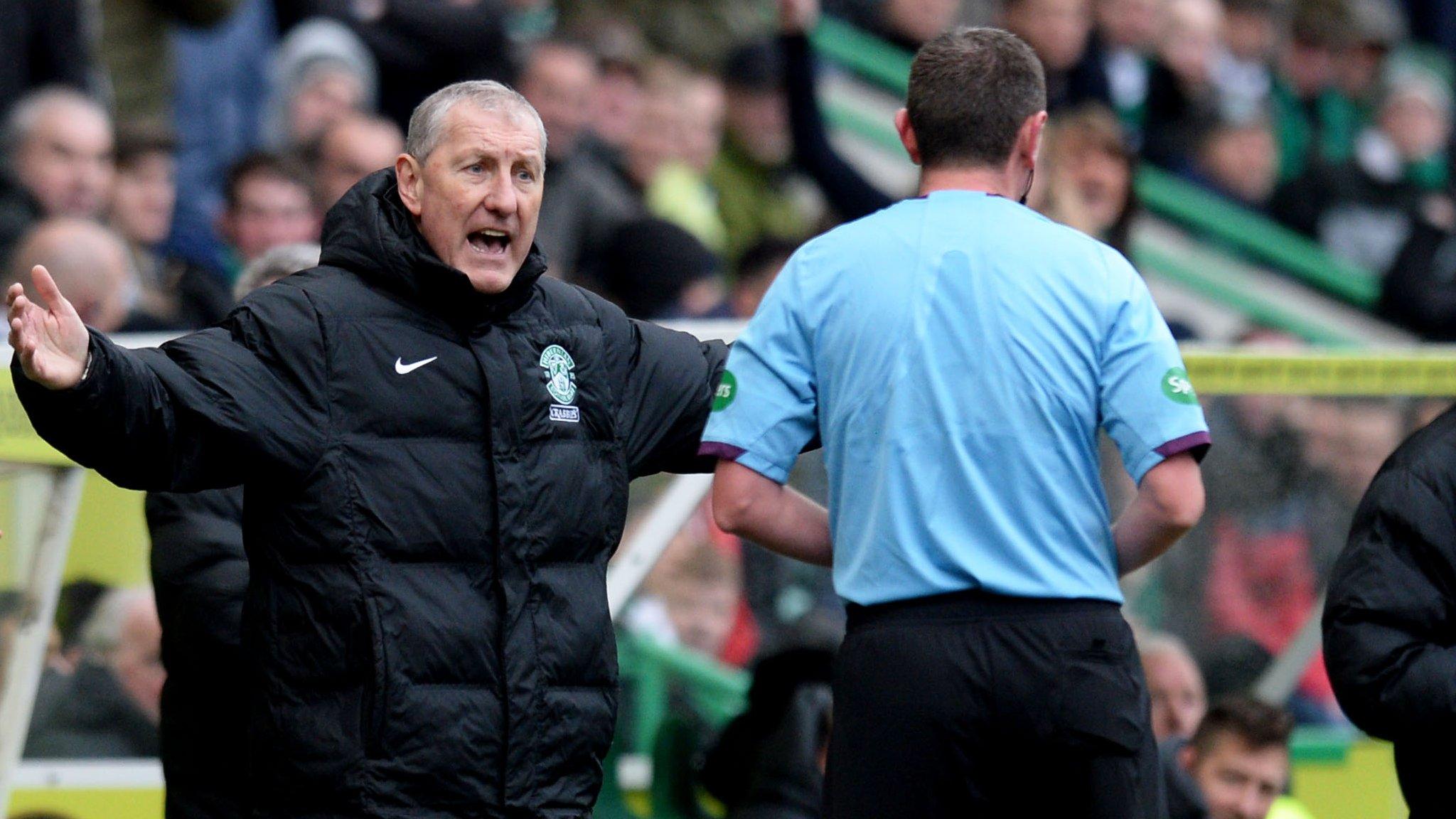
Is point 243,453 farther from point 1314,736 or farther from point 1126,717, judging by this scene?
point 1314,736

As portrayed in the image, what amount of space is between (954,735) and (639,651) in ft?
7.03

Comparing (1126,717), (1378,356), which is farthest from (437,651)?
(1378,356)

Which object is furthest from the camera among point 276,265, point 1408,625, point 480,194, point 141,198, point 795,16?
point 795,16

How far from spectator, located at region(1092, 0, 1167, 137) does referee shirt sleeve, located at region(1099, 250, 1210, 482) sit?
24.2ft

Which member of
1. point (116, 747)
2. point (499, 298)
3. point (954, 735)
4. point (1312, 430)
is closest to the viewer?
point (954, 735)

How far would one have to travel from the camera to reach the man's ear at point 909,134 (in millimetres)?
3729

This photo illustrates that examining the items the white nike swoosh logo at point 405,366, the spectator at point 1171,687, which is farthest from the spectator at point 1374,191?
the white nike swoosh logo at point 405,366

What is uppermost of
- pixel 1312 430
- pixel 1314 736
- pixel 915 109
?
pixel 915 109

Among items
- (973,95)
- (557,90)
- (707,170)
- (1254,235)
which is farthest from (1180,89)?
(973,95)

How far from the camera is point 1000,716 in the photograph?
3.50 metres

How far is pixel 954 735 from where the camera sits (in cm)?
351

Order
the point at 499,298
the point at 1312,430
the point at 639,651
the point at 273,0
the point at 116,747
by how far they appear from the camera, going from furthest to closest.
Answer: the point at 273,0 → the point at 1312,430 → the point at 639,651 → the point at 116,747 → the point at 499,298

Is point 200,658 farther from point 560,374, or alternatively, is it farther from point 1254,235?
point 1254,235

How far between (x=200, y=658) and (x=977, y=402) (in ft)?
5.25
